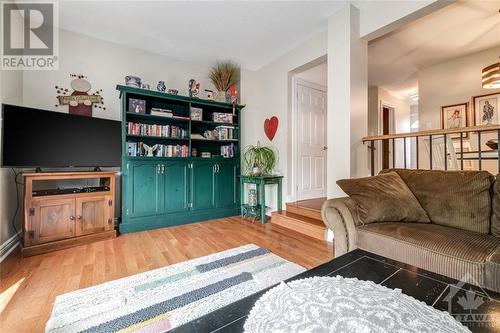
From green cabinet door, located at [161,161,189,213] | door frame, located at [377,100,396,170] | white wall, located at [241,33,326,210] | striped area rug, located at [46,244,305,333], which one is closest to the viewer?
striped area rug, located at [46,244,305,333]

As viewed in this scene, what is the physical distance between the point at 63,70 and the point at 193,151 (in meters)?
1.93

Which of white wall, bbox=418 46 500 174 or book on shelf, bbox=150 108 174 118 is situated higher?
white wall, bbox=418 46 500 174

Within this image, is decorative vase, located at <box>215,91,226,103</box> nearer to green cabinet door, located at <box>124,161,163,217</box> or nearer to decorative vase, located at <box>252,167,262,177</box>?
decorative vase, located at <box>252,167,262,177</box>

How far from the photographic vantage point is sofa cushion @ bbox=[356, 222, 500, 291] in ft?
3.61

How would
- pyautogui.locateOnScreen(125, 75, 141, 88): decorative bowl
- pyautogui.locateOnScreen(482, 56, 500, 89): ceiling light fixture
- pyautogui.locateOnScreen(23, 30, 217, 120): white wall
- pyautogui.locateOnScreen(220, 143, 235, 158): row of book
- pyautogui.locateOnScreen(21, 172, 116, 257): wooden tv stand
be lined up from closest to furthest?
pyautogui.locateOnScreen(21, 172, 116, 257): wooden tv stand
pyautogui.locateOnScreen(482, 56, 500, 89): ceiling light fixture
pyautogui.locateOnScreen(23, 30, 217, 120): white wall
pyautogui.locateOnScreen(125, 75, 141, 88): decorative bowl
pyautogui.locateOnScreen(220, 143, 235, 158): row of book

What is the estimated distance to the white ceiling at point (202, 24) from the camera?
7.98ft

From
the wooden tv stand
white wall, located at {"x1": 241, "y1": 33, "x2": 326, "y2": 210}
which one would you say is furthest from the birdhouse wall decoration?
white wall, located at {"x1": 241, "y1": 33, "x2": 326, "y2": 210}

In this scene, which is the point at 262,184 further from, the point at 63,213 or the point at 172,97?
the point at 63,213

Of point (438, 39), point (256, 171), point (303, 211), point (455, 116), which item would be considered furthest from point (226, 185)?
point (455, 116)

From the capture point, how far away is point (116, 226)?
9.09 feet

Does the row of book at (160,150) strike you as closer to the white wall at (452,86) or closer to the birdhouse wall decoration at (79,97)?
the birdhouse wall decoration at (79,97)

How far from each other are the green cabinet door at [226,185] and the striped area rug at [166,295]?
1.58 meters

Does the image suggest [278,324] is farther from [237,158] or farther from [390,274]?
[237,158]

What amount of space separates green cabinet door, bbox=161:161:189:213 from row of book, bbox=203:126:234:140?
0.65 metres
